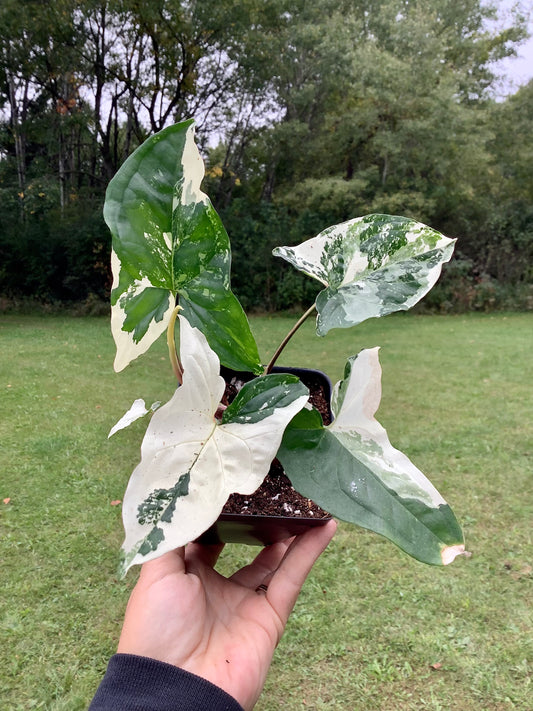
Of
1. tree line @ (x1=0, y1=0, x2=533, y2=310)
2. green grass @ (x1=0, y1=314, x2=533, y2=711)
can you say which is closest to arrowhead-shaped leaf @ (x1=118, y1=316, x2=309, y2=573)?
green grass @ (x1=0, y1=314, x2=533, y2=711)

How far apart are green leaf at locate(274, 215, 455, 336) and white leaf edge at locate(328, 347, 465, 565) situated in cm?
5

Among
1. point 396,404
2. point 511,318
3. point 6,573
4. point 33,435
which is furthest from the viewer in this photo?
point 511,318

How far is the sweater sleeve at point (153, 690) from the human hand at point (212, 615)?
0.07 feet

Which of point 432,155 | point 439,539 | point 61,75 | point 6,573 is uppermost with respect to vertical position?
point 61,75

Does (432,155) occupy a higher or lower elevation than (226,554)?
higher

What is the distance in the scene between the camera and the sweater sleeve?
59 centimetres

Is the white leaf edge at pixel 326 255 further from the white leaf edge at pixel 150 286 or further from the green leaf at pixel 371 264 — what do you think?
the white leaf edge at pixel 150 286

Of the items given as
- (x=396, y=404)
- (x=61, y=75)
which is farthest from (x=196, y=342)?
(x=61, y=75)

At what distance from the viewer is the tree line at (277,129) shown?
25.0 feet

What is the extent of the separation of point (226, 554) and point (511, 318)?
268 inches

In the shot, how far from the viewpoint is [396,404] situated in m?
3.55

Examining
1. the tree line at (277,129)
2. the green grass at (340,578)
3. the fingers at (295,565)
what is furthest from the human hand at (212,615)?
the tree line at (277,129)

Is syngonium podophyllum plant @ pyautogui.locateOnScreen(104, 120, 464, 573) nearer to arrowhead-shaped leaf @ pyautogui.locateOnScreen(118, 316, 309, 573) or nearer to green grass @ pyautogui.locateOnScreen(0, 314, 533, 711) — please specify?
arrowhead-shaped leaf @ pyautogui.locateOnScreen(118, 316, 309, 573)

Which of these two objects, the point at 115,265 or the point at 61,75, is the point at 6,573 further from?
the point at 61,75
